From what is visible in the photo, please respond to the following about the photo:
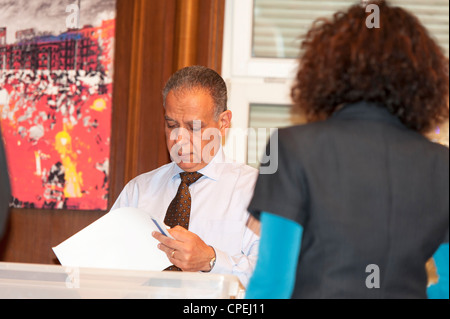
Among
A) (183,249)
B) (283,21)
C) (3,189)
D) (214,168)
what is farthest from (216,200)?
(3,189)

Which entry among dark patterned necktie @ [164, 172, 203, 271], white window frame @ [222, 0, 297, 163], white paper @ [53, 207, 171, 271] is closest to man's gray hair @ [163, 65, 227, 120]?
dark patterned necktie @ [164, 172, 203, 271]

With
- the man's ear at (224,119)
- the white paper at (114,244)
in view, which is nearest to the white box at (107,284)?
the white paper at (114,244)

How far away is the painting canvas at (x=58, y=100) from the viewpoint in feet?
8.50

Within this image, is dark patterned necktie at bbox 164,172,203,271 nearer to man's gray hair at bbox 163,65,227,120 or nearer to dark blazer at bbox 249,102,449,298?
man's gray hair at bbox 163,65,227,120

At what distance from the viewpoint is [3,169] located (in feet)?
3.03

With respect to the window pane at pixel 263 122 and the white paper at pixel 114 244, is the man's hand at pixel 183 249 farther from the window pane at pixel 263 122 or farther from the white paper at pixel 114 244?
the window pane at pixel 263 122

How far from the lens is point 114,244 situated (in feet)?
5.52

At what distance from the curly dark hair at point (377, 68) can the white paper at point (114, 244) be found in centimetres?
69

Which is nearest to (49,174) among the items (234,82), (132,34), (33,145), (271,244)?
(33,145)

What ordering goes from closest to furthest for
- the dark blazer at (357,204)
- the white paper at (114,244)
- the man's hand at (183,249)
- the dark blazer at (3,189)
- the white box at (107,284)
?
1. the dark blazer at (3,189)
2. the dark blazer at (357,204)
3. the white box at (107,284)
4. the white paper at (114,244)
5. the man's hand at (183,249)

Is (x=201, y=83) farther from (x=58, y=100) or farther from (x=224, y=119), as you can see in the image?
(x=58, y=100)

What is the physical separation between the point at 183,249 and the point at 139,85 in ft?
3.25

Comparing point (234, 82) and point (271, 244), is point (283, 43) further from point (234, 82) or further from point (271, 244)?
point (271, 244)
